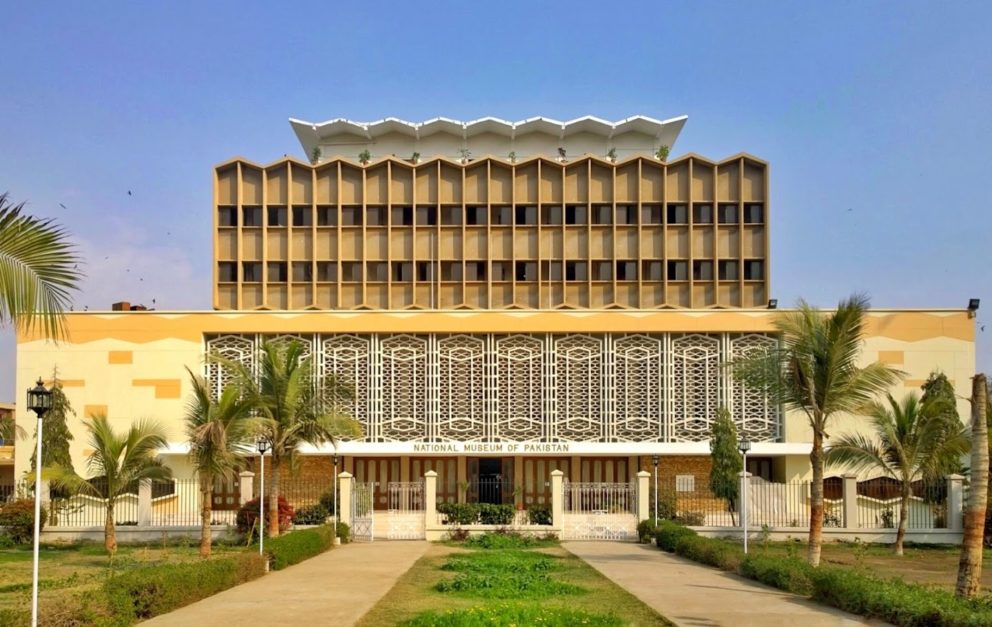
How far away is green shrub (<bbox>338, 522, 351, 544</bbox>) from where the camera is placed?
103 feet

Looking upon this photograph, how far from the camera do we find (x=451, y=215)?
158ft

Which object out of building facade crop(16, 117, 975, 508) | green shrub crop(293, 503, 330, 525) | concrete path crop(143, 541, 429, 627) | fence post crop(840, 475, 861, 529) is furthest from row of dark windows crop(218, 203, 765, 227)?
concrete path crop(143, 541, 429, 627)

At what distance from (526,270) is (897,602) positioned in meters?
34.6

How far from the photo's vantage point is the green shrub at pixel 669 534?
27609 millimetres

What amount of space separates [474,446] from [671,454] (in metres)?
7.50

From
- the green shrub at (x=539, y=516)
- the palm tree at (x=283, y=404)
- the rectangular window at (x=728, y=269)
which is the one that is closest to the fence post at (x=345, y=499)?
the palm tree at (x=283, y=404)

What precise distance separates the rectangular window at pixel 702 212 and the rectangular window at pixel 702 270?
187cm

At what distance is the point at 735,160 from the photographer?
47219 mm

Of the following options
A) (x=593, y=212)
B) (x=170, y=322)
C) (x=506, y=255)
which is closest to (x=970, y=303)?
(x=593, y=212)

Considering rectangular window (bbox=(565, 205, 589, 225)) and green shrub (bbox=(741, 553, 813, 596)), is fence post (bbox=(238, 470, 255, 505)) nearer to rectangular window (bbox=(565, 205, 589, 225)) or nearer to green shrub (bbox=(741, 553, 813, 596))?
green shrub (bbox=(741, 553, 813, 596))

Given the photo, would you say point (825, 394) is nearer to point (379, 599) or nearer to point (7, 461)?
point (379, 599)

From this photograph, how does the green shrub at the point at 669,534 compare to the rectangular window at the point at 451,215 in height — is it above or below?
below

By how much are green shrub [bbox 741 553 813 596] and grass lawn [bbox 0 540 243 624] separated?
39.9 ft

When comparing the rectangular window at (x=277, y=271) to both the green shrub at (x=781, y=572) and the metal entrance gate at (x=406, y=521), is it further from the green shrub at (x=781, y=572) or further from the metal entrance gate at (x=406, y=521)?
the green shrub at (x=781, y=572)
